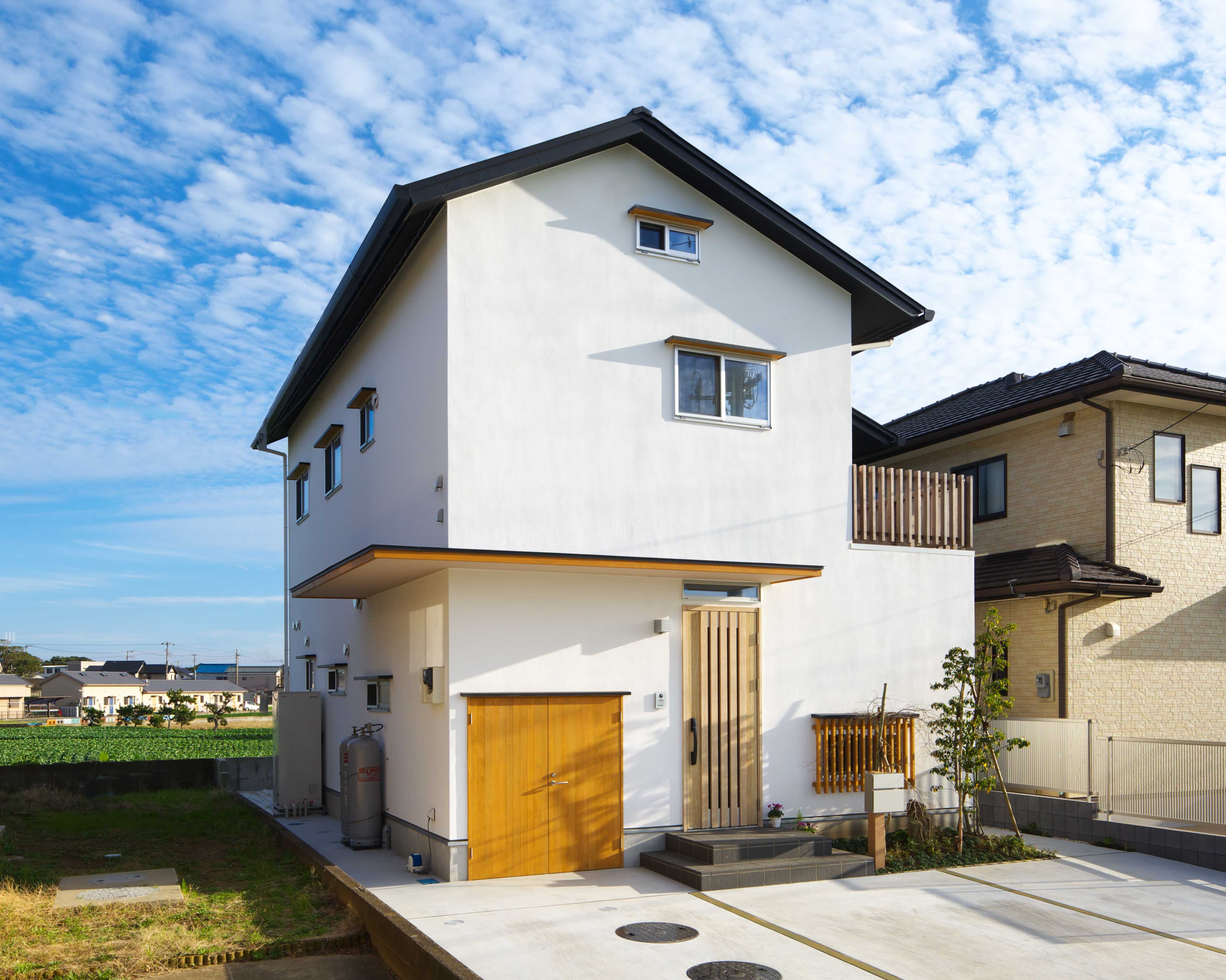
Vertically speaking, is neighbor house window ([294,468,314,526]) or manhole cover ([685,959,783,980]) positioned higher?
neighbor house window ([294,468,314,526])

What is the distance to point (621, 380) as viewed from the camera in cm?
1125

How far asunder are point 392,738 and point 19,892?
3.96m

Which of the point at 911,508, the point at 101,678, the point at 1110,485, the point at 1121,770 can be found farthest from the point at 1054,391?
the point at 101,678

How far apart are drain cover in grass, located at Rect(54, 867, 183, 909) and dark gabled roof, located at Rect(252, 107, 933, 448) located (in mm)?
7042

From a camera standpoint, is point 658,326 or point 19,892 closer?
point 19,892

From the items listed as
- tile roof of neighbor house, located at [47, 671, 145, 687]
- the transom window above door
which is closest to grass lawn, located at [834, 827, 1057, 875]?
the transom window above door

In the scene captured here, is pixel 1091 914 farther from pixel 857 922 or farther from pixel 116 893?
pixel 116 893

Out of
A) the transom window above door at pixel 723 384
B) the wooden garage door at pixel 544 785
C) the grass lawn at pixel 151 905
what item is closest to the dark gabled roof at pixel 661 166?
the transom window above door at pixel 723 384

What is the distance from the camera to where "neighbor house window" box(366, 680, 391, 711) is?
12.3 m

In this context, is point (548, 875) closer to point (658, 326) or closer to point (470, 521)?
point (470, 521)

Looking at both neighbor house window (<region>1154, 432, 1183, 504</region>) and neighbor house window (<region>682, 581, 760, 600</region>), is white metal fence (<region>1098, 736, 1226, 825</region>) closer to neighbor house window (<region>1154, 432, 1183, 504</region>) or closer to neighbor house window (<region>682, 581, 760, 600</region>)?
neighbor house window (<region>682, 581, 760, 600</region>)

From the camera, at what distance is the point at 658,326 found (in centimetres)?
1155

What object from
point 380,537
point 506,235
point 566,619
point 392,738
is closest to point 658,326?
point 506,235

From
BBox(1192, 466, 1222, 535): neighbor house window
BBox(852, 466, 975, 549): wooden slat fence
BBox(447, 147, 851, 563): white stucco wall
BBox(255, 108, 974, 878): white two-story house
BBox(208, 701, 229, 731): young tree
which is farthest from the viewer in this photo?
BBox(208, 701, 229, 731): young tree
